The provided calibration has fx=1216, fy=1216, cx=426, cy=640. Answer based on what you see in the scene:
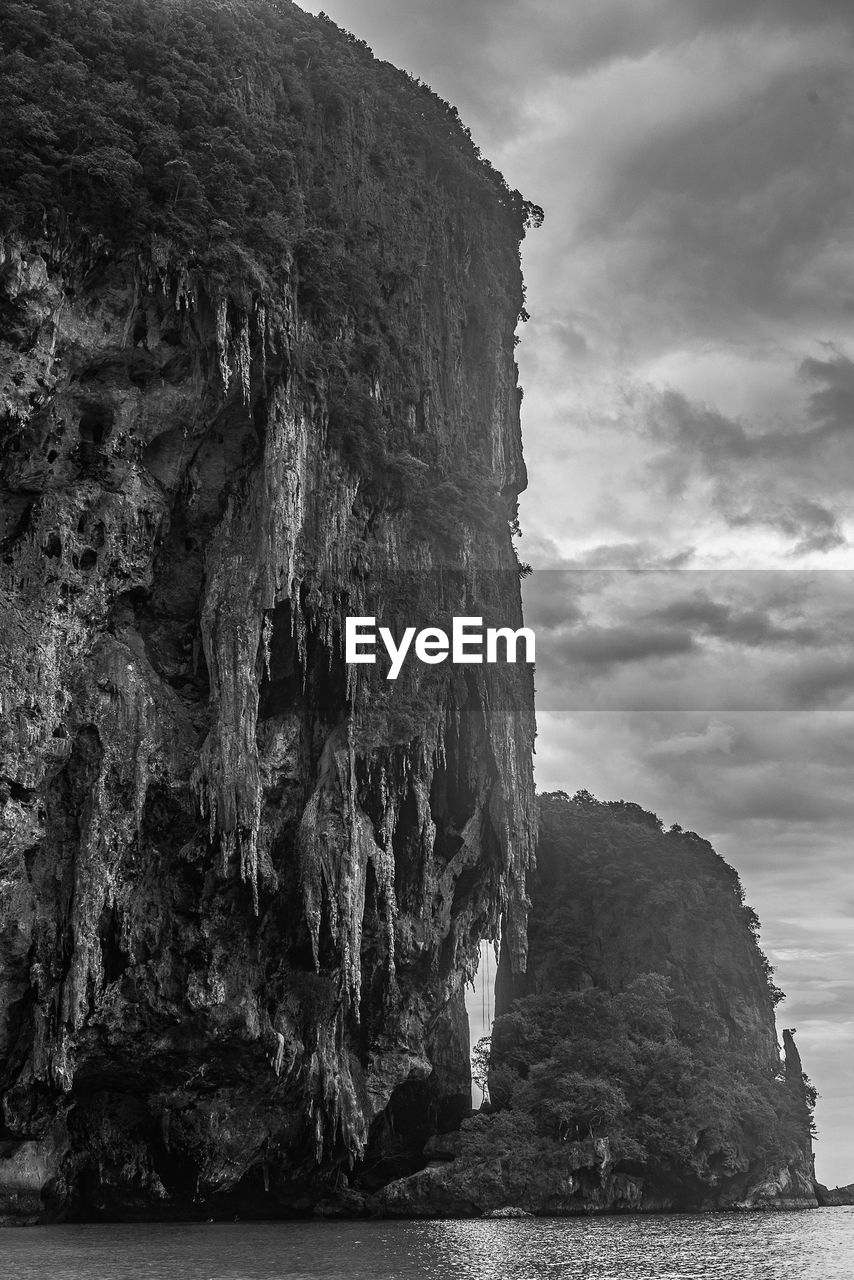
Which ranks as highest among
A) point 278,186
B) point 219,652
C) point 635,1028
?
point 278,186

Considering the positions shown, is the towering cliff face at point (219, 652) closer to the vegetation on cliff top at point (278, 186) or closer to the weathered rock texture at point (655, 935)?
the vegetation on cliff top at point (278, 186)

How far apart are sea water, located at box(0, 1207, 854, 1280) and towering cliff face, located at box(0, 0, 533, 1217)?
12.5 ft

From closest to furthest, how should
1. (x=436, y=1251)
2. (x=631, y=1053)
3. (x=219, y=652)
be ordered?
(x=436, y=1251)
(x=219, y=652)
(x=631, y=1053)

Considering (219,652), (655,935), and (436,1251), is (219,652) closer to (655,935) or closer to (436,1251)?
(436,1251)

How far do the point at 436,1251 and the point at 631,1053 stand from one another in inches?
789

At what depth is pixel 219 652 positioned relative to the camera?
34.6 meters

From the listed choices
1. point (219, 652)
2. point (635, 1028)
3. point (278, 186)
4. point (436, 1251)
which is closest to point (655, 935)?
point (635, 1028)

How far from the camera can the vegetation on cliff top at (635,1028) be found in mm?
41406

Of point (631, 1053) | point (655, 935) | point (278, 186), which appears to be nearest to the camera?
point (278, 186)

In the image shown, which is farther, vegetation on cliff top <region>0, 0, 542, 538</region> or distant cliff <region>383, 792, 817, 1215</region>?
distant cliff <region>383, 792, 817, 1215</region>

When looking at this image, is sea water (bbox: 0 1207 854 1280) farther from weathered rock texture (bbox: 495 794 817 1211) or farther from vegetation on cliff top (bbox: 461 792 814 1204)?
weathered rock texture (bbox: 495 794 817 1211)

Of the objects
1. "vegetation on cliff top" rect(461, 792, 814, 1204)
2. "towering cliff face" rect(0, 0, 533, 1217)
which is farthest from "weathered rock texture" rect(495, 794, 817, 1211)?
"towering cliff face" rect(0, 0, 533, 1217)

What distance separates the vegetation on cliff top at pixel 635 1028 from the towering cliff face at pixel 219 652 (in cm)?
486

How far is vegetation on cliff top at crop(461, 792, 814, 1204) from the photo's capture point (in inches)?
1630
